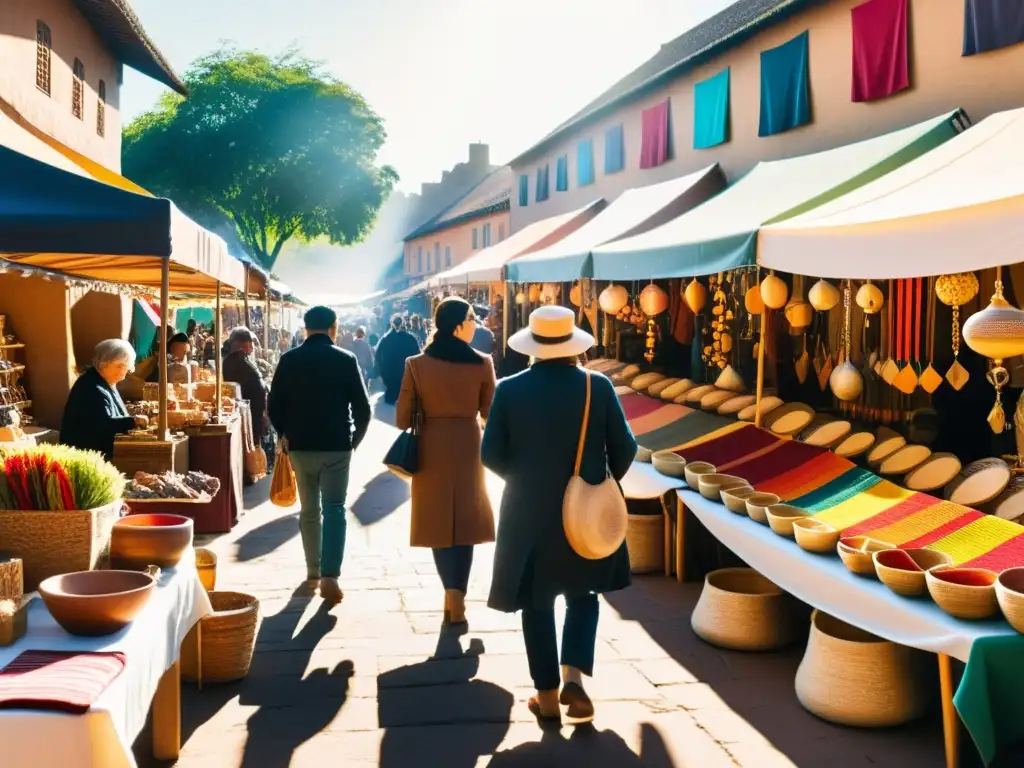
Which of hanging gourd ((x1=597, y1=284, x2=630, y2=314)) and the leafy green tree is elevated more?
the leafy green tree

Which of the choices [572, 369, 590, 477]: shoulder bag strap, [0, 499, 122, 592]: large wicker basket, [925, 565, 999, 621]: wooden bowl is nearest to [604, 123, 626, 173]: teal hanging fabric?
[572, 369, 590, 477]: shoulder bag strap

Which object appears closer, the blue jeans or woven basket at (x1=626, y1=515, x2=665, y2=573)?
the blue jeans

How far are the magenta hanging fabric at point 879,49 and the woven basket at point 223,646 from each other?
751cm

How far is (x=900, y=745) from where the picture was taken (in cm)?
425

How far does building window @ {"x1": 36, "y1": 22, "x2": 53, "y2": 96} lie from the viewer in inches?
515

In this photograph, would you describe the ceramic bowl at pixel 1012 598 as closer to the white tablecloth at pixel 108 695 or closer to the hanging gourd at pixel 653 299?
the white tablecloth at pixel 108 695

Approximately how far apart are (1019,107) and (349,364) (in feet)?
17.3

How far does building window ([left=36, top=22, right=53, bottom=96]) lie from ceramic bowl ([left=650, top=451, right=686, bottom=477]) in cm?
1009

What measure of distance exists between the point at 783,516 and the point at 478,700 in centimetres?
184

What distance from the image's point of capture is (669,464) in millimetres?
6871

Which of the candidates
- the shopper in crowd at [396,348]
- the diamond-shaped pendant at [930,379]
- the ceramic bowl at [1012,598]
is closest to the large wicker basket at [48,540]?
the ceramic bowl at [1012,598]

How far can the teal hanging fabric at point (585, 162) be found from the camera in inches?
765

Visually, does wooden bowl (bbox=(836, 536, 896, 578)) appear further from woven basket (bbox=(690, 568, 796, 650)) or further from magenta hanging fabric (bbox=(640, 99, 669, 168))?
magenta hanging fabric (bbox=(640, 99, 669, 168))

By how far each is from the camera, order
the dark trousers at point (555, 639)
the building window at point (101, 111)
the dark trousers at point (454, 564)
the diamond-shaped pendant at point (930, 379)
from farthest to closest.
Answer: the building window at point (101, 111) < the diamond-shaped pendant at point (930, 379) < the dark trousers at point (454, 564) < the dark trousers at point (555, 639)
